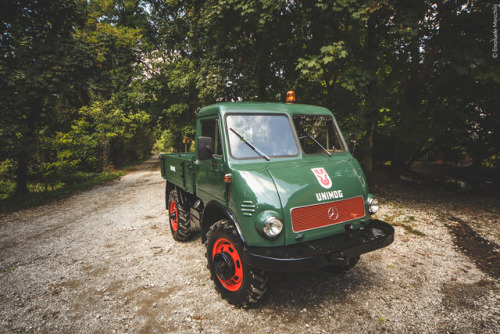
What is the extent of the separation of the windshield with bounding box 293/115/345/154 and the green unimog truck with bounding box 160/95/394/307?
0.02 m

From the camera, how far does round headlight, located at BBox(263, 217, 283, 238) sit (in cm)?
268

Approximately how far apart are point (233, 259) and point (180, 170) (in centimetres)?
253

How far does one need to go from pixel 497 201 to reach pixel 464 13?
20.3 feet

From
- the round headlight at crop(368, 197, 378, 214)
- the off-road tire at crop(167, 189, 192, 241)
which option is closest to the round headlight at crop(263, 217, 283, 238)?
the round headlight at crop(368, 197, 378, 214)

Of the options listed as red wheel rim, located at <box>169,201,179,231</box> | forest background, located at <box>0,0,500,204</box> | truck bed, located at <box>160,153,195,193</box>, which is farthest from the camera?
forest background, located at <box>0,0,500,204</box>

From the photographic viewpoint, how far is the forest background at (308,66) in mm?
7148

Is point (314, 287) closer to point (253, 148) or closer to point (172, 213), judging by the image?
point (253, 148)

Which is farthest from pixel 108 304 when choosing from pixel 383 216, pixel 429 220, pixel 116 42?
pixel 116 42

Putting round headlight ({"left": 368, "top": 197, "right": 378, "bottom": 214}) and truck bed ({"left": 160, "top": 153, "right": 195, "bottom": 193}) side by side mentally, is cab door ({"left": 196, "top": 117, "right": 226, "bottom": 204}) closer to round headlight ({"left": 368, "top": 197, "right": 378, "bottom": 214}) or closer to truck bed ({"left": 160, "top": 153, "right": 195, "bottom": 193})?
truck bed ({"left": 160, "top": 153, "right": 195, "bottom": 193})

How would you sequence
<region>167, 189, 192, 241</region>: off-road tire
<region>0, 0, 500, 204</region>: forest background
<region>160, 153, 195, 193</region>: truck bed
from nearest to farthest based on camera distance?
<region>160, 153, 195, 193</region>: truck bed < <region>167, 189, 192, 241</region>: off-road tire < <region>0, 0, 500, 204</region>: forest background

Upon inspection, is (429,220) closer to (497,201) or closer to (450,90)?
(497,201)

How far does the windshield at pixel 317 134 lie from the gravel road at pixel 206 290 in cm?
201

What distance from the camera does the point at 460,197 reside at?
9125 millimetres

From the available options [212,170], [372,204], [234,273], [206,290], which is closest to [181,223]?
[206,290]
